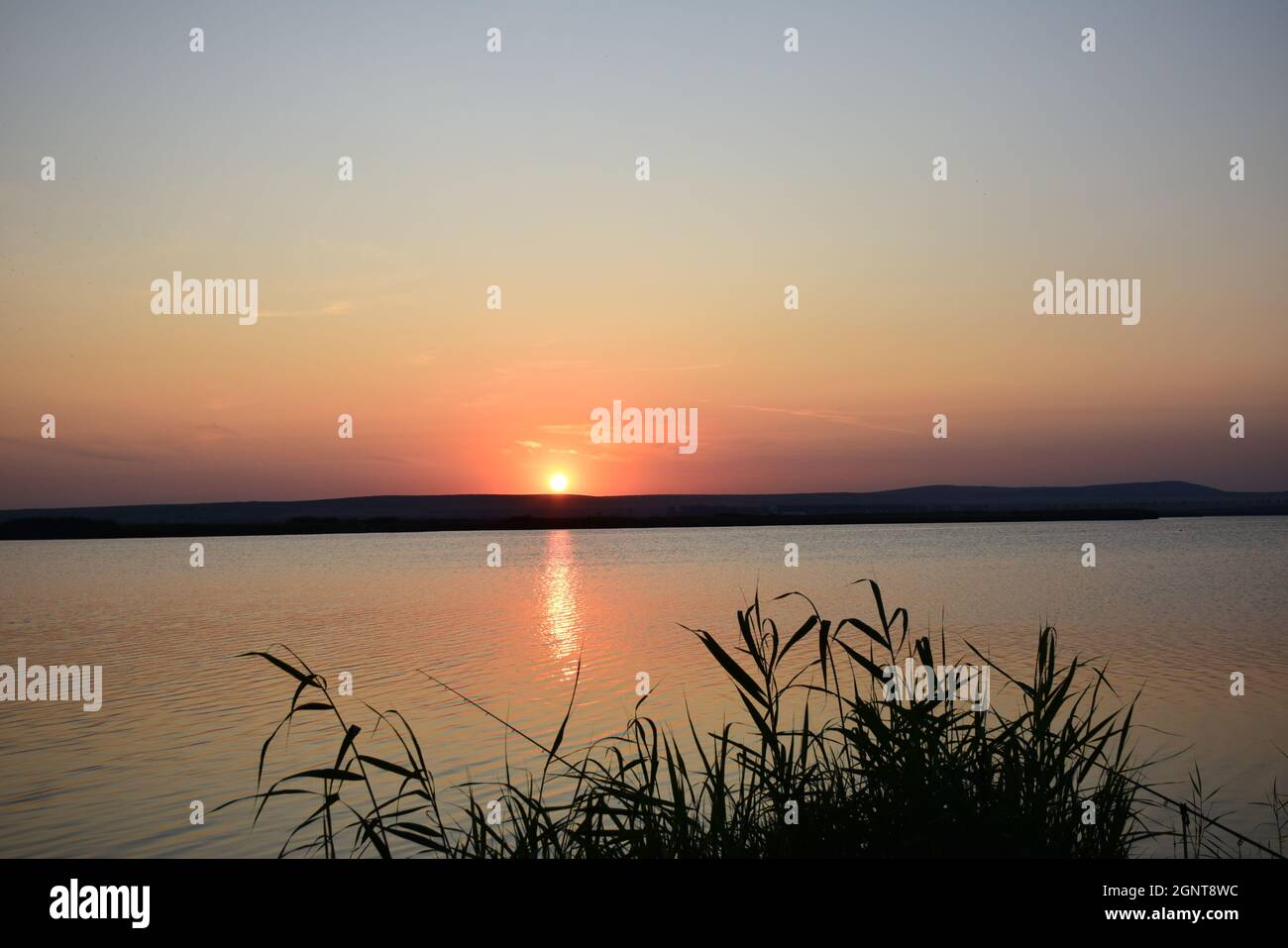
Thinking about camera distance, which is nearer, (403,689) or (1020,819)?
(1020,819)

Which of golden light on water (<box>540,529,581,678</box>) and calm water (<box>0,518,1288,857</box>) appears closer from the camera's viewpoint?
calm water (<box>0,518,1288,857</box>)

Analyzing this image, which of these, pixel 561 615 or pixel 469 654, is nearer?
pixel 469 654

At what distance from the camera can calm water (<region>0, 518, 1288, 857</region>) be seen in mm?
13898

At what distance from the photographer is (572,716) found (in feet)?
58.6

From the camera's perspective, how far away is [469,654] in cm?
2642

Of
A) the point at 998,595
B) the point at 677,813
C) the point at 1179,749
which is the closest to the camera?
the point at 677,813

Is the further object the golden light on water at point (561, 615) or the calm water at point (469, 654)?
the golden light on water at point (561, 615)

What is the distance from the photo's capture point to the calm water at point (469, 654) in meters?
13.9

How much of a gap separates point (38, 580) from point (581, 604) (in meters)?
35.1
